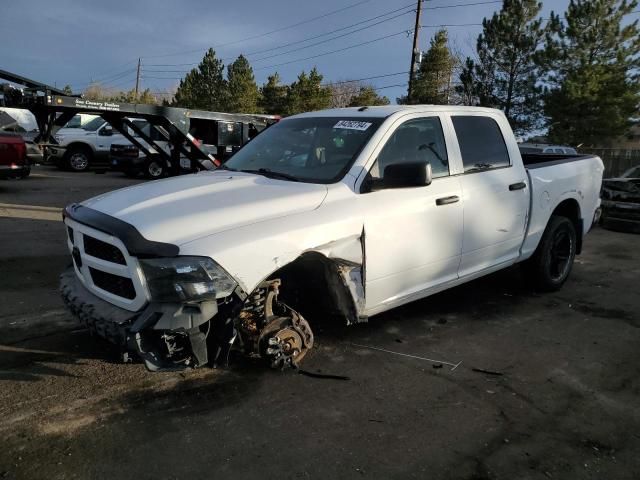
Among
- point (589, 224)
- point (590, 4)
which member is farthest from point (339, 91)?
point (589, 224)

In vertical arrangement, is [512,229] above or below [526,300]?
above

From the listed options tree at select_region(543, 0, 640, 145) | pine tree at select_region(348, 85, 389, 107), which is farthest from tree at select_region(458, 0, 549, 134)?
pine tree at select_region(348, 85, 389, 107)

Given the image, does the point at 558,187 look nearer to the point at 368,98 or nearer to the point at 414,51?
the point at 414,51

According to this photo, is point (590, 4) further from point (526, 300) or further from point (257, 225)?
point (257, 225)

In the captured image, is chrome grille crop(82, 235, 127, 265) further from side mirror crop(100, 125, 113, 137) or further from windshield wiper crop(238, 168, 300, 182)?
side mirror crop(100, 125, 113, 137)

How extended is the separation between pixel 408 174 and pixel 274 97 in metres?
43.0

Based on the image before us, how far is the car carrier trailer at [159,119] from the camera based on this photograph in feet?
31.2

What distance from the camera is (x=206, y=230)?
3.01 meters

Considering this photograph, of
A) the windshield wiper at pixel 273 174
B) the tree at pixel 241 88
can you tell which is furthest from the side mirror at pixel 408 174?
the tree at pixel 241 88

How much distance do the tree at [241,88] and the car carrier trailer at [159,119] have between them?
30.5 m

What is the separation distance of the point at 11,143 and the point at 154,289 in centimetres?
1066

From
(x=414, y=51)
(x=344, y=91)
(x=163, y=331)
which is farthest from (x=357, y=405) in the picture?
(x=344, y=91)

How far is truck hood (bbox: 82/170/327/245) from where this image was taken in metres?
3.01

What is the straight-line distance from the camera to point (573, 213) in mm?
5961
